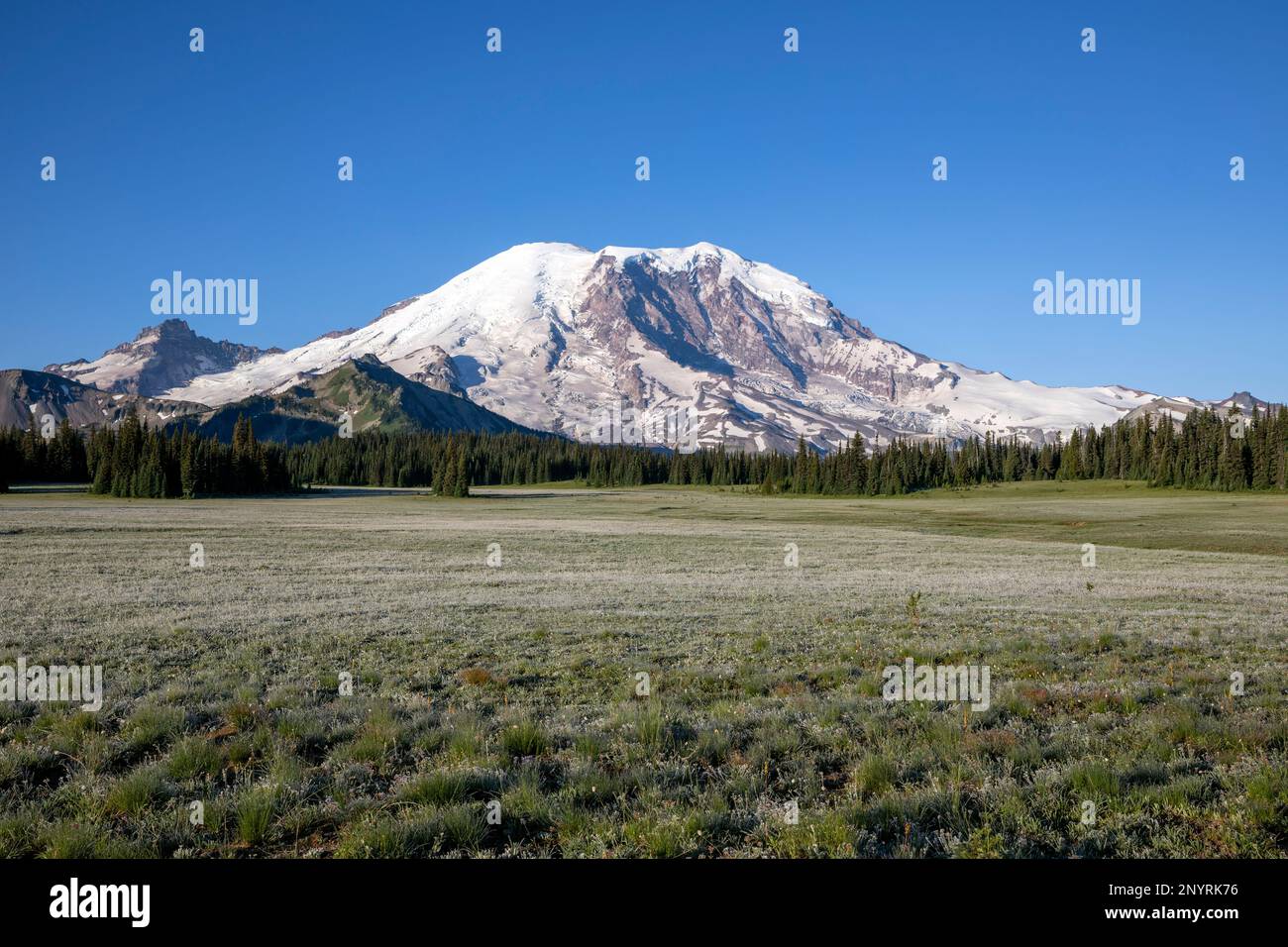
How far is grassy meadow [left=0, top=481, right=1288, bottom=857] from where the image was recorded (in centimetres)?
698

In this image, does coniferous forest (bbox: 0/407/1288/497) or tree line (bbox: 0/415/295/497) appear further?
coniferous forest (bbox: 0/407/1288/497)

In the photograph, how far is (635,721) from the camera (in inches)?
403

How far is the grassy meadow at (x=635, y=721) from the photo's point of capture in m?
6.98

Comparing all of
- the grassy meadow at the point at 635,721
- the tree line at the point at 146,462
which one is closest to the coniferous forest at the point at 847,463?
the tree line at the point at 146,462

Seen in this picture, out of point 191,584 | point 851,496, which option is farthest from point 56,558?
point 851,496

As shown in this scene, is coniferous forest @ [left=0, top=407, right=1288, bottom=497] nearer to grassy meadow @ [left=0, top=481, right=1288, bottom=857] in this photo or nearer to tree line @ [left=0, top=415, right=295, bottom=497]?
tree line @ [left=0, top=415, right=295, bottom=497]

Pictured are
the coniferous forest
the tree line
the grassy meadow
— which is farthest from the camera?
the coniferous forest

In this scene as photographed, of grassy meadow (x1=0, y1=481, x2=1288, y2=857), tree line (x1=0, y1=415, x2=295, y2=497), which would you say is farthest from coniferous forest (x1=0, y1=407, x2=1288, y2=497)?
grassy meadow (x1=0, y1=481, x2=1288, y2=857)

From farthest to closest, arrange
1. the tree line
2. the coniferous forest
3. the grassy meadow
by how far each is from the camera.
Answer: the coniferous forest, the tree line, the grassy meadow

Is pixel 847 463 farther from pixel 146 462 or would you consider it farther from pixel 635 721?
pixel 635 721
